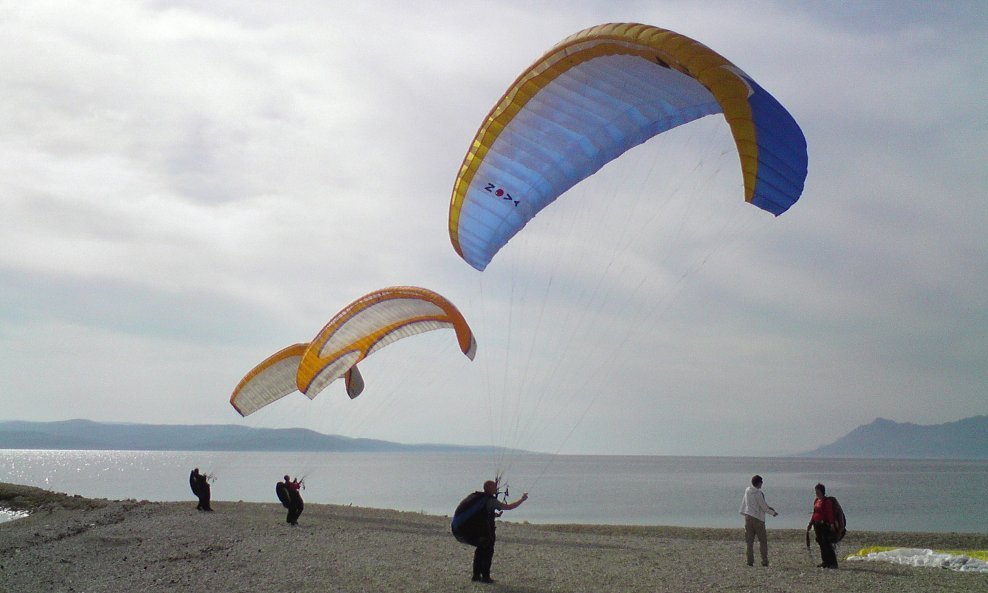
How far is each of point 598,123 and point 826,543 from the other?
245 inches

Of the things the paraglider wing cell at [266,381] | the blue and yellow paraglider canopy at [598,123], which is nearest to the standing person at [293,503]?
the paraglider wing cell at [266,381]

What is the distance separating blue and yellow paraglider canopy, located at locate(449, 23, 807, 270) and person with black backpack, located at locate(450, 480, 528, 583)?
382cm

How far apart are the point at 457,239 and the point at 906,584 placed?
23.3 ft

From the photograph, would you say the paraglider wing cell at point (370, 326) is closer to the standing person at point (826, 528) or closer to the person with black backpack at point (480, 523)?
the person with black backpack at point (480, 523)

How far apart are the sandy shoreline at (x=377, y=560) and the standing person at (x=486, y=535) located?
221 millimetres

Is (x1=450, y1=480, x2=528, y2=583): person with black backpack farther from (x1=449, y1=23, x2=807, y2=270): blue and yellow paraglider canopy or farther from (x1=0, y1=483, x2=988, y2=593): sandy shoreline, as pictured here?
(x1=449, y1=23, x2=807, y2=270): blue and yellow paraglider canopy

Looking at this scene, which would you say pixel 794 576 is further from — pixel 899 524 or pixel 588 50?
pixel 899 524

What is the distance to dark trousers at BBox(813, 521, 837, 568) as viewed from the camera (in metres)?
9.64

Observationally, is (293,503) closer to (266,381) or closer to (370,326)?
(370,326)

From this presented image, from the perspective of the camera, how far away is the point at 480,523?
330 inches

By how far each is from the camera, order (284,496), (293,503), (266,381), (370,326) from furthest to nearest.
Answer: (266,381)
(370,326)
(284,496)
(293,503)

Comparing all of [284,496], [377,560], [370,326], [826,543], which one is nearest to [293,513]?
[284,496]

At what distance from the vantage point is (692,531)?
18.1m

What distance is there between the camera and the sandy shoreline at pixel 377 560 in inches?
331
